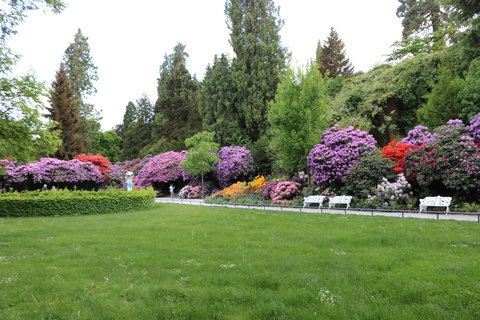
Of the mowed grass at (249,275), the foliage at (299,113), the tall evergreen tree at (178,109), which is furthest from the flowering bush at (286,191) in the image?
the tall evergreen tree at (178,109)

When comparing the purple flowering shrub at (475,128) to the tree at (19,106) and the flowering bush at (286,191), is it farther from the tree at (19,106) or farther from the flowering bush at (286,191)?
the tree at (19,106)

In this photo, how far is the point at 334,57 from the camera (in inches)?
1703

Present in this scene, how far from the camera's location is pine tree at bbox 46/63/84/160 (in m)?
35.8

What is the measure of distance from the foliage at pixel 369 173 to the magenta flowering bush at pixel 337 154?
56 cm

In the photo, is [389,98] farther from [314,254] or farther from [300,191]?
[314,254]

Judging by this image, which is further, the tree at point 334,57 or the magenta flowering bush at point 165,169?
the tree at point 334,57

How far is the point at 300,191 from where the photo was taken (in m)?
19.1

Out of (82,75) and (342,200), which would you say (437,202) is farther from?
(82,75)

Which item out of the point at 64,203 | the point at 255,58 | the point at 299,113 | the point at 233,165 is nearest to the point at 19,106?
the point at 64,203

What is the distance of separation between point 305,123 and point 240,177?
37.4 feet

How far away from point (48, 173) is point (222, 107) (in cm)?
1678

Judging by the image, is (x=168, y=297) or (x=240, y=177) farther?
(x=240, y=177)

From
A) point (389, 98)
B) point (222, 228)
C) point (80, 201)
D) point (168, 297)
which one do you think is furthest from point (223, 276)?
point (389, 98)

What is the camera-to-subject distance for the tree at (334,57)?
41.8 metres
